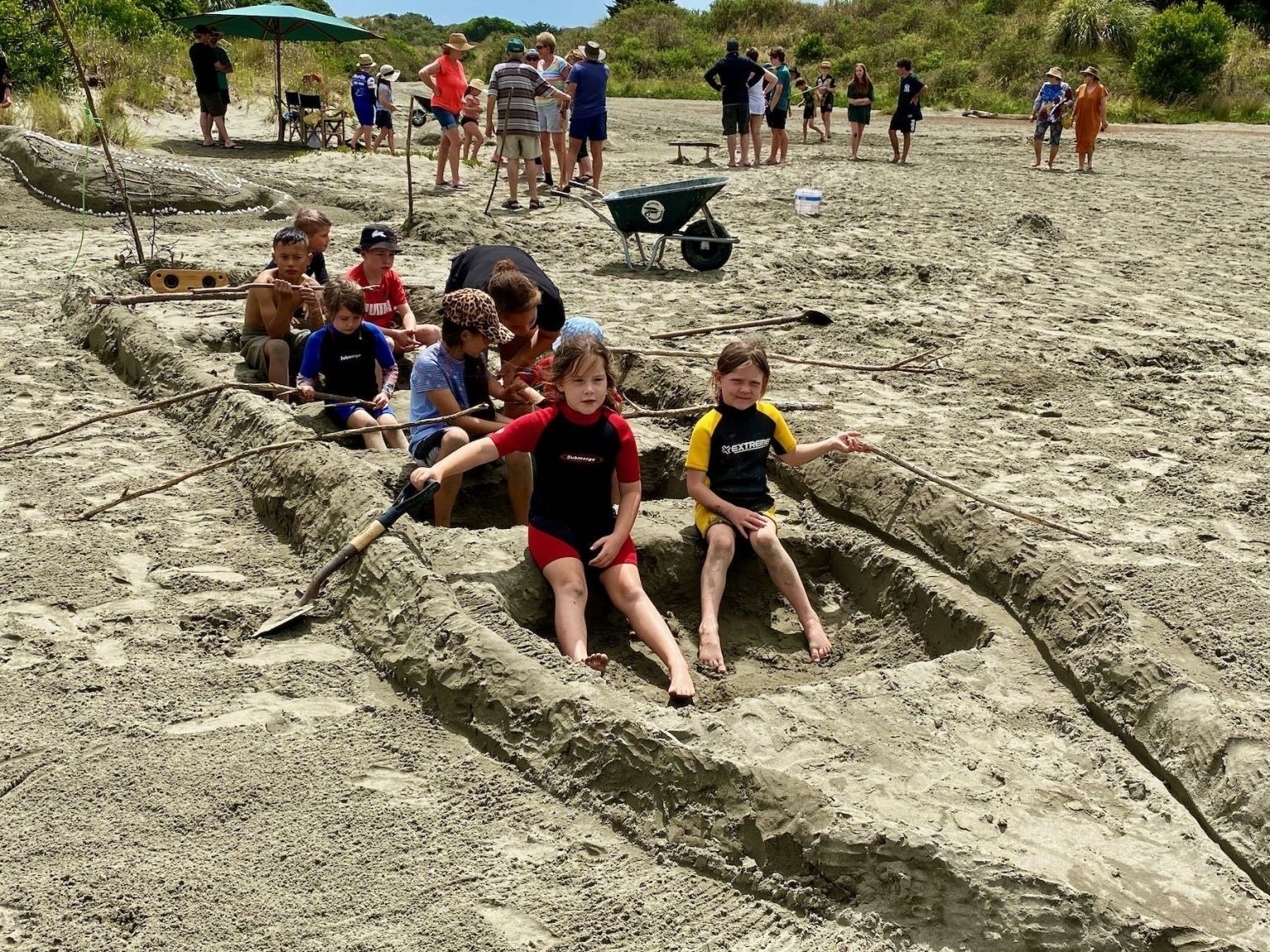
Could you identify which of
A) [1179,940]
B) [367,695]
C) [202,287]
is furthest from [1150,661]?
[202,287]

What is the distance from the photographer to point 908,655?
186 inches

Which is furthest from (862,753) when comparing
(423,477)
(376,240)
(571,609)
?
(376,240)

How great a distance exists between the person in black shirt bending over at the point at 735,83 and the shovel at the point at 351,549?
11.6m

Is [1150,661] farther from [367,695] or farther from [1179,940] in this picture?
[367,695]

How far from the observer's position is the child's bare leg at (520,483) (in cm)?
552

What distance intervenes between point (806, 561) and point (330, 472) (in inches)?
82.3

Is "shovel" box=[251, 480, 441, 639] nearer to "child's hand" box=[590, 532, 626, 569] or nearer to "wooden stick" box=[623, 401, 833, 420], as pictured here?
"child's hand" box=[590, 532, 626, 569]

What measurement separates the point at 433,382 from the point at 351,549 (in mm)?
1135

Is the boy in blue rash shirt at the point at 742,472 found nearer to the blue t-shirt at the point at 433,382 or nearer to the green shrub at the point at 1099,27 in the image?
the blue t-shirt at the point at 433,382

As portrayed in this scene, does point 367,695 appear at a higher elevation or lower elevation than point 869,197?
lower

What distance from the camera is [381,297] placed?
7.26 meters

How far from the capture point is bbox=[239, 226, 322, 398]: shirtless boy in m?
6.91

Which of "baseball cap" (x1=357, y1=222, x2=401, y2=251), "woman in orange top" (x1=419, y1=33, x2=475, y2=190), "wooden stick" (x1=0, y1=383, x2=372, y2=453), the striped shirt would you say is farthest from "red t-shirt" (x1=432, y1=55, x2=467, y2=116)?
"wooden stick" (x1=0, y1=383, x2=372, y2=453)

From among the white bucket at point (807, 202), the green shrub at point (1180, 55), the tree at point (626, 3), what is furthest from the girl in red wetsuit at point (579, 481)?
the tree at point (626, 3)
